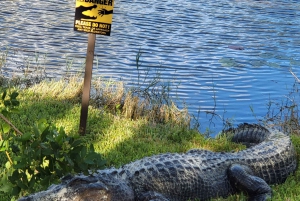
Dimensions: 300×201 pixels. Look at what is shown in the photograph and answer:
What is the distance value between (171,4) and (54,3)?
4.13 meters

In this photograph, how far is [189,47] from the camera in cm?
1262

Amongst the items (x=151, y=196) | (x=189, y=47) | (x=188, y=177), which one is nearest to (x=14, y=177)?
(x=151, y=196)

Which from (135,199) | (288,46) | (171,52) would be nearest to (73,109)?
(135,199)

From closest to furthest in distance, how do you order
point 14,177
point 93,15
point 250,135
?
1. point 14,177
2. point 93,15
3. point 250,135

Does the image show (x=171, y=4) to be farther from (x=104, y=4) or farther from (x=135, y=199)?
(x=135, y=199)

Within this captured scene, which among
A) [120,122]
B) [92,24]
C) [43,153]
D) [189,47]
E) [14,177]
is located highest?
[92,24]

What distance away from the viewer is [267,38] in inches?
560

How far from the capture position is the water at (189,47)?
9094 millimetres

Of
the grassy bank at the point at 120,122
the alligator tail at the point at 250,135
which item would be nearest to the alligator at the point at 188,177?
the grassy bank at the point at 120,122

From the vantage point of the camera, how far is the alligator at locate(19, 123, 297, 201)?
3809 millimetres

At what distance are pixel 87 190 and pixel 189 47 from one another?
916cm

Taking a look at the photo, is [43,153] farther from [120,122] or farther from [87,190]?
[120,122]

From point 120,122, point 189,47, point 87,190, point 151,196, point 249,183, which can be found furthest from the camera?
point 189,47

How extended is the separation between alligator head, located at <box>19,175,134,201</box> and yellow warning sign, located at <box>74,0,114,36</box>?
2.10m
